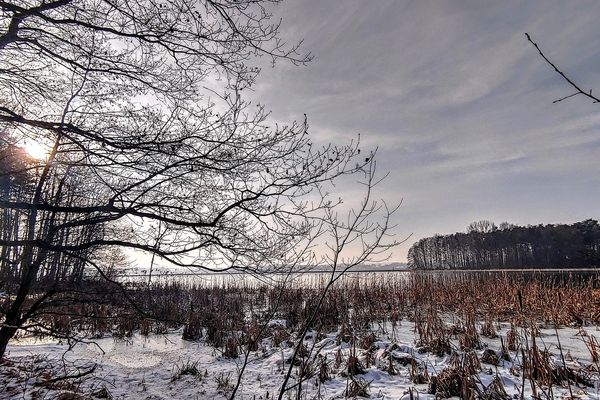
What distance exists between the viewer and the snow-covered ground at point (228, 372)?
434 centimetres

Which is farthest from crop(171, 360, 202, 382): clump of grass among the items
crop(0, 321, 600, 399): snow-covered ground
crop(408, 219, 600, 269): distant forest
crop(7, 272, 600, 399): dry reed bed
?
crop(408, 219, 600, 269): distant forest

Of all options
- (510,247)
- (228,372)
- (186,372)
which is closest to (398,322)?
(228,372)

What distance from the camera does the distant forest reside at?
4456cm

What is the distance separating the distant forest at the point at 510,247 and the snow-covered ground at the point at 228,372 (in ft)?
138

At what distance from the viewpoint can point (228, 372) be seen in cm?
575

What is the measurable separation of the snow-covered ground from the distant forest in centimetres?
4205

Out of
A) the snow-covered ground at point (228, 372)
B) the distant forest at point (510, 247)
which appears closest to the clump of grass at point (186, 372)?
the snow-covered ground at point (228, 372)

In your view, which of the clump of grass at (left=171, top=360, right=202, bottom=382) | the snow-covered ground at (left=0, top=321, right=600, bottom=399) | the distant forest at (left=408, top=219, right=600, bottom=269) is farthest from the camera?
the distant forest at (left=408, top=219, right=600, bottom=269)

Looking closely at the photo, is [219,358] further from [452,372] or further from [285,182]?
[285,182]

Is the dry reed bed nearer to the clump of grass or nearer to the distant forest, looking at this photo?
the clump of grass

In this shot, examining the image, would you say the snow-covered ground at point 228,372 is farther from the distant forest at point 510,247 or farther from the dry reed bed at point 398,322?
the distant forest at point 510,247

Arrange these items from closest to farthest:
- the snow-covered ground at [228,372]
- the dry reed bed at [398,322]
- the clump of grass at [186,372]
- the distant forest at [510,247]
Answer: the dry reed bed at [398,322] < the snow-covered ground at [228,372] < the clump of grass at [186,372] < the distant forest at [510,247]

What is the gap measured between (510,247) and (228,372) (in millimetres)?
62139

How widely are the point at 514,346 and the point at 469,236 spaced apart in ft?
216
